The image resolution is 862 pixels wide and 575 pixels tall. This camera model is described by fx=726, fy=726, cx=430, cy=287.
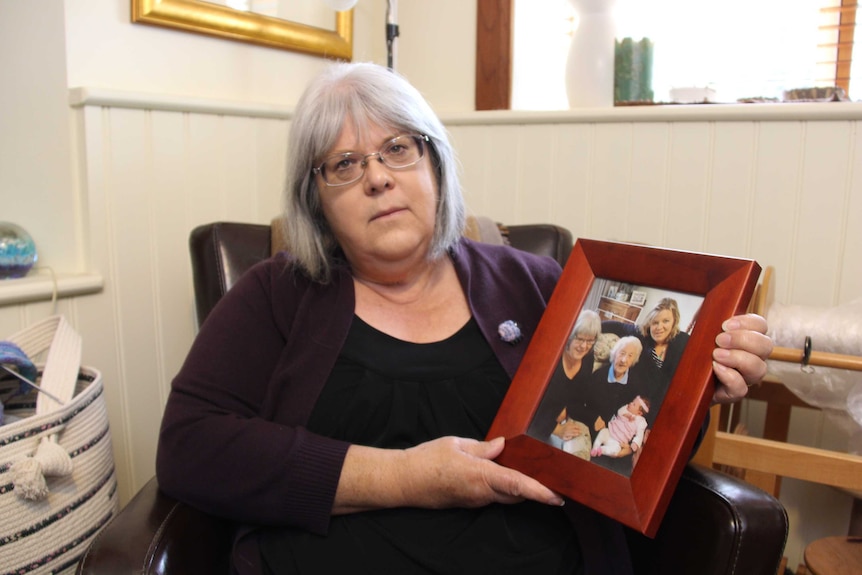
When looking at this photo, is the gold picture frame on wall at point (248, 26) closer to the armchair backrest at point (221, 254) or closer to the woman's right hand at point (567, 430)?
Answer: the armchair backrest at point (221, 254)

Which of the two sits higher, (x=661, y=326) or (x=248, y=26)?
(x=248, y=26)

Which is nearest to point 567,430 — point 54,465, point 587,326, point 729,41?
point 587,326

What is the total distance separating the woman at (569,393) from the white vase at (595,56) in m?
1.19

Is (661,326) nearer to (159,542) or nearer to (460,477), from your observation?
(460,477)

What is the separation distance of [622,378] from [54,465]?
2.98 feet

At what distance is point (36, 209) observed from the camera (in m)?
1.68

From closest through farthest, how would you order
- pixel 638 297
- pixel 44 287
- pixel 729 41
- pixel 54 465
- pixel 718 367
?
Answer: pixel 718 367, pixel 638 297, pixel 54 465, pixel 44 287, pixel 729 41

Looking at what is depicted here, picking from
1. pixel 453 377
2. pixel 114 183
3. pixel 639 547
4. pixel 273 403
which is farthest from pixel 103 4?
pixel 639 547

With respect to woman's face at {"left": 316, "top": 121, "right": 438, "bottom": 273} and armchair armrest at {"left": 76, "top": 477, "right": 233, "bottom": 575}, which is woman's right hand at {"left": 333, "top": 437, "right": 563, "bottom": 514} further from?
woman's face at {"left": 316, "top": 121, "right": 438, "bottom": 273}

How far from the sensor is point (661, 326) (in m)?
0.98

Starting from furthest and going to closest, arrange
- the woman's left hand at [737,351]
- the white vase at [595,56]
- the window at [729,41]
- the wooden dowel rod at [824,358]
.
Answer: the white vase at [595,56] < the window at [729,41] < the wooden dowel rod at [824,358] < the woman's left hand at [737,351]

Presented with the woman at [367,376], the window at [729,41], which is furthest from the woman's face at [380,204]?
the window at [729,41]

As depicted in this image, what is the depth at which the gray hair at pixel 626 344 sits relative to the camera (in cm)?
99

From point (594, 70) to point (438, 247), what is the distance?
105cm
